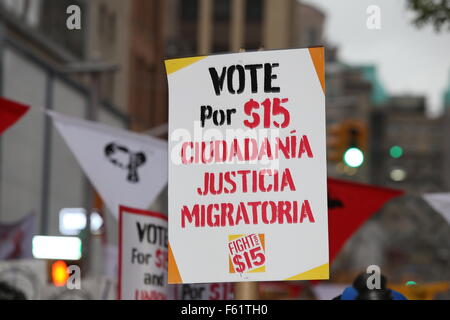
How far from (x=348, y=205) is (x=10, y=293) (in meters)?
3.38

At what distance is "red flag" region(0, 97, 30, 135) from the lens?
9.02 m

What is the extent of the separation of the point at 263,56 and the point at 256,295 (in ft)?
4.79

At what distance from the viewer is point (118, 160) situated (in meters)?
10.4

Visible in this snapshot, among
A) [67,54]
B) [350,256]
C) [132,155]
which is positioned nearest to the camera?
[132,155]

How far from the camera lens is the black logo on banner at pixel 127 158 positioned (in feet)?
33.7

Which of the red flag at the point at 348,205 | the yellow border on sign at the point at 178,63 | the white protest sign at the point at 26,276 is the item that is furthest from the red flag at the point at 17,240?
the yellow border on sign at the point at 178,63

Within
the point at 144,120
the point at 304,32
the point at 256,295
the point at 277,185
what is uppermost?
Result: the point at 304,32

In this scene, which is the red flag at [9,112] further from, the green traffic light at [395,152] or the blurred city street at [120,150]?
the green traffic light at [395,152]

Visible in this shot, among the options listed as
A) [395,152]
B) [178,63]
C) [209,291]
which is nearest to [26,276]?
[209,291]

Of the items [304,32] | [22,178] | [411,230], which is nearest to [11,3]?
[22,178]

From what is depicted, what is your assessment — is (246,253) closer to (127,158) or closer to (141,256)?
(141,256)

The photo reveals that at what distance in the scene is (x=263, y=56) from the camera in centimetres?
654

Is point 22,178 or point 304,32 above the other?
point 304,32

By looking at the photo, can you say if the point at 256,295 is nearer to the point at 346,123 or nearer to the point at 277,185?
the point at 277,185
